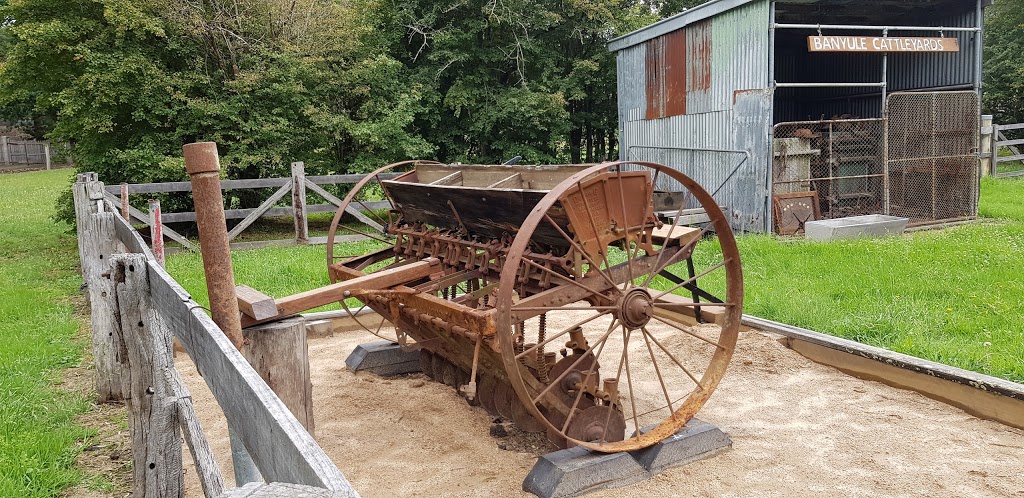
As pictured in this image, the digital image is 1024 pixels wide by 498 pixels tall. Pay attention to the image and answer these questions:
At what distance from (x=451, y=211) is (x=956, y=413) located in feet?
12.1

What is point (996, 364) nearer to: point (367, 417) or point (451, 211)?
point (451, 211)

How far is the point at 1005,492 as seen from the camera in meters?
4.07

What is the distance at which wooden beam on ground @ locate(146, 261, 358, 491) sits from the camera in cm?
128

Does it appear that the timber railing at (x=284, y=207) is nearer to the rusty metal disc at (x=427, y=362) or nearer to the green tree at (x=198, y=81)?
the green tree at (x=198, y=81)

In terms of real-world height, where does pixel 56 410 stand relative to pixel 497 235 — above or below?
below

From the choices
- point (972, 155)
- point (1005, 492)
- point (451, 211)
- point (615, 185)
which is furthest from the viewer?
point (972, 155)

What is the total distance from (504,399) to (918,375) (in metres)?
3.01

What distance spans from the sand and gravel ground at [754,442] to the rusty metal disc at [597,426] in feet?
1.27

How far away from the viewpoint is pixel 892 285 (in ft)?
25.8

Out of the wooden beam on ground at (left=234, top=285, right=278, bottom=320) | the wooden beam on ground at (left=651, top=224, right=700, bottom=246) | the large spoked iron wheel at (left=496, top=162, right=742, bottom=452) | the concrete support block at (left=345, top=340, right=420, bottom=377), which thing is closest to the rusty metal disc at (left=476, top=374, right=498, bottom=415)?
the large spoked iron wheel at (left=496, top=162, right=742, bottom=452)

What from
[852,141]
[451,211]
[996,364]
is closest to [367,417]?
[451,211]

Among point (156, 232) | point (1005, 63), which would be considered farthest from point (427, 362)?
point (1005, 63)

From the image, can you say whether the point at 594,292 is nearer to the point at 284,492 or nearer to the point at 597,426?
the point at 597,426

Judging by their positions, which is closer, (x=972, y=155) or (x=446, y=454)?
(x=446, y=454)
